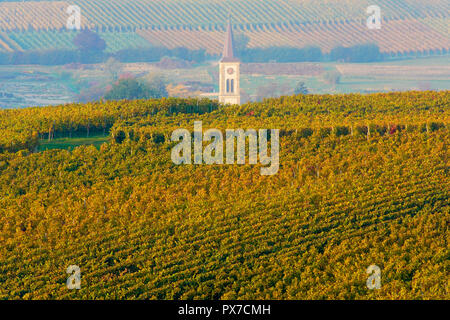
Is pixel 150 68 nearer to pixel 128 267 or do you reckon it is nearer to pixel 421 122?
pixel 421 122

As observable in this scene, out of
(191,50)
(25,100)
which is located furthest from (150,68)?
(25,100)

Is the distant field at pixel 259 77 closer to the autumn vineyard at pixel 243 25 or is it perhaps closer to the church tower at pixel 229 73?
the autumn vineyard at pixel 243 25

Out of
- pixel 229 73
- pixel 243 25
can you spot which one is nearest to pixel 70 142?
pixel 229 73

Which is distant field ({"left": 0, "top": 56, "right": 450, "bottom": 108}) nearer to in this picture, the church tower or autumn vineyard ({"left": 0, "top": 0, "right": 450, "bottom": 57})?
autumn vineyard ({"left": 0, "top": 0, "right": 450, "bottom": 57})

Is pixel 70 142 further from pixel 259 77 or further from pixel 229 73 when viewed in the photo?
pixel 259 77

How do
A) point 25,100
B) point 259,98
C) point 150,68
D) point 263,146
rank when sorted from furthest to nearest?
point 150,68 → point 25,100 → point 259,98 → point 263,146

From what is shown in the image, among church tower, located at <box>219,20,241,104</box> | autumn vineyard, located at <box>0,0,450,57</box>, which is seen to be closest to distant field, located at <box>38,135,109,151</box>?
church tower, located at <box>219,20,241,104</box>
